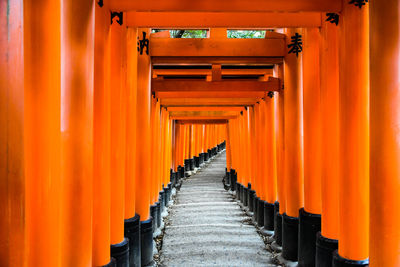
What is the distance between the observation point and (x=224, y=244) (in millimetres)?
9398

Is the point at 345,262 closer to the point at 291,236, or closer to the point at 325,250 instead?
the point at 325,250

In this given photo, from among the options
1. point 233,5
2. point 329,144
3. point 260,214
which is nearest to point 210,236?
point 260,214

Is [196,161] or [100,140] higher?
[100,140]

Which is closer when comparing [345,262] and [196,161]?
[345,262]

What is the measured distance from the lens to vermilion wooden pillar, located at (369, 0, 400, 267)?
11.3 feet

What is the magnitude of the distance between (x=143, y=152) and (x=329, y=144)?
3568 mm

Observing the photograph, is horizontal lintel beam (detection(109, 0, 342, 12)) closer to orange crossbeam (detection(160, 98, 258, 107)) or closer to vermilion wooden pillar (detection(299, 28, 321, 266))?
vermilion wooden pillar (detection(299, 28, 321, 266))

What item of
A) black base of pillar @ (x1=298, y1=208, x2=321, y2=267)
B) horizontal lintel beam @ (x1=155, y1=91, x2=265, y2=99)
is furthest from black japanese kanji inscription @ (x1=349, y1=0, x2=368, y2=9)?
horizontal lintel beam @ (x1=155, y1=91, x2=265, y2=99)

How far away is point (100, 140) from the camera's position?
4.52m

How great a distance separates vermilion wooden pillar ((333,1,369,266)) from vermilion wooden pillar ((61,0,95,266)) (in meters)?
2.86

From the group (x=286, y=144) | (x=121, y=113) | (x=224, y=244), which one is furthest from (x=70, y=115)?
(x=224, y=244)

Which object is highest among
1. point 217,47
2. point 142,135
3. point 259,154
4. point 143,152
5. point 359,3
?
point 217,47

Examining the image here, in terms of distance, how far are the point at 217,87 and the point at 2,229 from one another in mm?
7273

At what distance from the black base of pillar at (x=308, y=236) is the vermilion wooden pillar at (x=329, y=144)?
81 cm
